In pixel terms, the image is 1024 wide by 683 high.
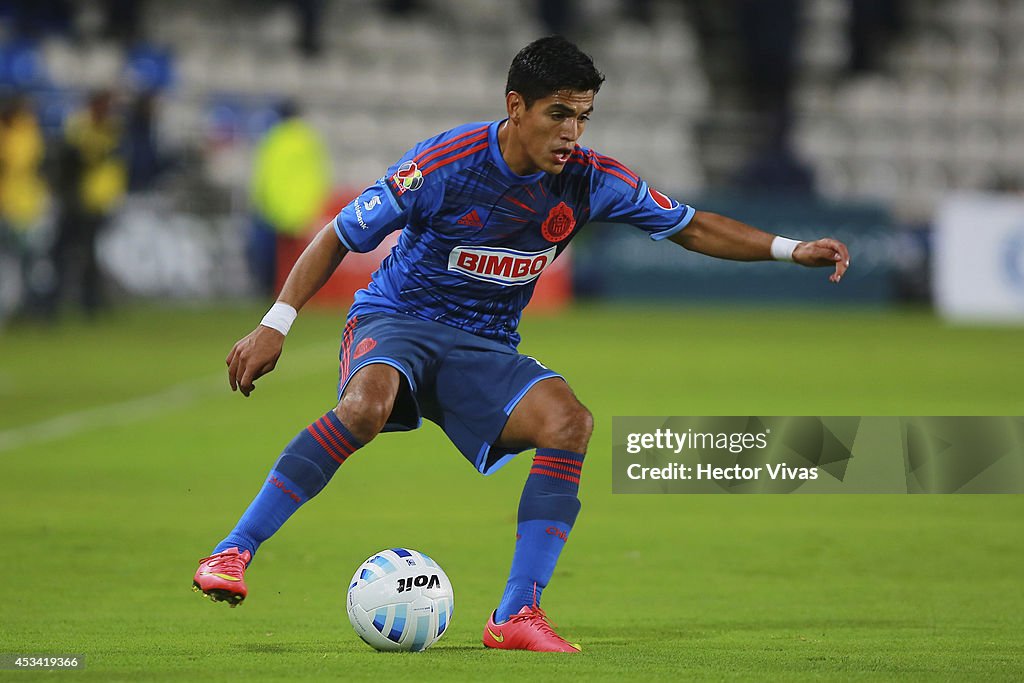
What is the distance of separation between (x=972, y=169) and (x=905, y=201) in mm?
1560

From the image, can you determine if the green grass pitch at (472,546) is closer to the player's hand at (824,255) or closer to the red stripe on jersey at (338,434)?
the red stripe on jersey at (338,434)

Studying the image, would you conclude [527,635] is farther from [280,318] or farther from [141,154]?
[141,154]

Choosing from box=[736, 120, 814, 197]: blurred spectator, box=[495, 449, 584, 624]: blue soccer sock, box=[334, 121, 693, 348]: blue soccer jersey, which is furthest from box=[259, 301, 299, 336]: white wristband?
box=[736, 120, 814, 197]: blurred spectator

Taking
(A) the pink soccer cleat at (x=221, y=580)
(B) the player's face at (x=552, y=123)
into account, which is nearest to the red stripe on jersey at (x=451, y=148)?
(B) the player's face at (x=552, y=123)

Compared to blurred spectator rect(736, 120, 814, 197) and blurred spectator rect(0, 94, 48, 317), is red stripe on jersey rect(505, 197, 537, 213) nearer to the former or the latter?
blurred spectator rect(0, 94, 48, 317)

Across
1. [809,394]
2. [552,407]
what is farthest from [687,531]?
[809,394]

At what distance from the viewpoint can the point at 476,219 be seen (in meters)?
5.31

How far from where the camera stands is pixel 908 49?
93.2ft

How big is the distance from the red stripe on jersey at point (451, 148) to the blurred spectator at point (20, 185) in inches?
583

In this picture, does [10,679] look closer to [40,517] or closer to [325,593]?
[325,593]

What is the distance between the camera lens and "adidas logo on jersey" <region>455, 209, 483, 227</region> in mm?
5301

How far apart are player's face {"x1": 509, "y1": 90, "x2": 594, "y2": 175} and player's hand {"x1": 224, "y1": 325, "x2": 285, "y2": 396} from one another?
0.98 metres

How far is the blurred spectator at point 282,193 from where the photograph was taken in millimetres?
23719

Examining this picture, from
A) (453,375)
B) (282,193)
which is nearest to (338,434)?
(453,375)
